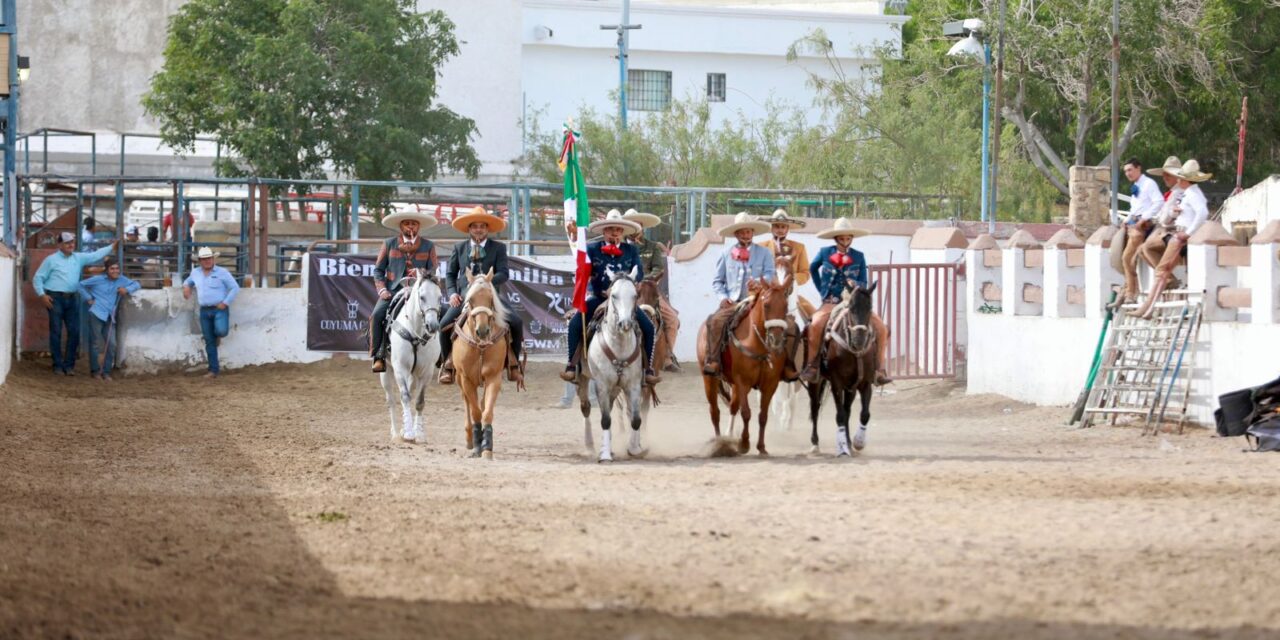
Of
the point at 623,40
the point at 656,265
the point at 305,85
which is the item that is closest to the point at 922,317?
the point at 656,265

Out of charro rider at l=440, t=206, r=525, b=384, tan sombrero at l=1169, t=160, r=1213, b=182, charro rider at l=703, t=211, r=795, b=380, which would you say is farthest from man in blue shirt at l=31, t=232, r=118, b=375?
tan sombrero at l=1169, t=160, r=1213, b=182

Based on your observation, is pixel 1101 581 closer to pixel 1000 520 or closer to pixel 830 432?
pixel 1000 520

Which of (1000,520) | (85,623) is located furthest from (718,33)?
(85,623)

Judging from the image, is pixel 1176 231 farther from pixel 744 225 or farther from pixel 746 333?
pixel 746 333

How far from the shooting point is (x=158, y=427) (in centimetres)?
1788

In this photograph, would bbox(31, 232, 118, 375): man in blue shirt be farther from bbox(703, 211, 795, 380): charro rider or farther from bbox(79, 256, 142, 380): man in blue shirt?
bbox(703, 211, 795, 380): charro rider

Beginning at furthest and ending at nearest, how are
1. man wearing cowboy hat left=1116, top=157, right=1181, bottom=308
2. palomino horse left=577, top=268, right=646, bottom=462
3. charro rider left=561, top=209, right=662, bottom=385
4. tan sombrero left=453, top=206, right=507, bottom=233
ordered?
man wearing cowboy hat left=1116, top=157, right=1181, bottom=308 < tan sombrero left=453, top=206, right=507, bottom=233 < charro rider left=561, top=209, right=662, bottom=385 < palomino horse left=577, top=268, right=646, bottom=462

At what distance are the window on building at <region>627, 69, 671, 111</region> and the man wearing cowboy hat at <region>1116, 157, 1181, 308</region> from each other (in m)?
32.6

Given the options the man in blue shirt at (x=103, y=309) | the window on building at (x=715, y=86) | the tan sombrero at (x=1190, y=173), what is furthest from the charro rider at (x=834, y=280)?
the window on building at (x=715, y=86)

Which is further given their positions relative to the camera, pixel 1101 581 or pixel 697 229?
pixel 697 229

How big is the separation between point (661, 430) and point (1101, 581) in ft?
32.2

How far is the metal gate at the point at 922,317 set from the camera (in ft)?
77.1

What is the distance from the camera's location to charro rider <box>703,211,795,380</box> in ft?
49.7

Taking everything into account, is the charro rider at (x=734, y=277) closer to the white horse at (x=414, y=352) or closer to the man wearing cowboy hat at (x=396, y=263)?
the white horse at (x=414, y=352)
